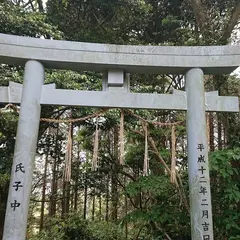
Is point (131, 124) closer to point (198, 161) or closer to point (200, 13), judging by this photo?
point (198, 161)

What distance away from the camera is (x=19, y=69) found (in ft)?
20.1

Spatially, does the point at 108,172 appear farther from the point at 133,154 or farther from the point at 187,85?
the point at 187,85

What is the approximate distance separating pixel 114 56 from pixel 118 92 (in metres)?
0.45

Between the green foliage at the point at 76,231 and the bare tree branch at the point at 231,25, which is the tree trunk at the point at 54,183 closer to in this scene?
the green foliage at the point at 76,231

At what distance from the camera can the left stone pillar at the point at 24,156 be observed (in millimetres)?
3059

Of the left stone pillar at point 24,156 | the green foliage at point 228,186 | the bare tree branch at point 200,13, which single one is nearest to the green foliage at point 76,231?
the green foliage at point 228,186

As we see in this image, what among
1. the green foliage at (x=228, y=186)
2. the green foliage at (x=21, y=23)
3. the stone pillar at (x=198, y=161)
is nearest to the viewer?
the stone pillar at (x=198, y=161)

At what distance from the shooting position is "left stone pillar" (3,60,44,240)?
3059 millimetres

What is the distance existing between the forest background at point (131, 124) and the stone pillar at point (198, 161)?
84cm

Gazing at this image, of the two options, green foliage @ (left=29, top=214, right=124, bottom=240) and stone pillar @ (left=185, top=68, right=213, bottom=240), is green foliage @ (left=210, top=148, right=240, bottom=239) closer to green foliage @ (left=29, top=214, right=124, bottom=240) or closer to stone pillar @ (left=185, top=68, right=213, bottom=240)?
stone pillar @ (left=185, top=68, right=213, bottom=240)

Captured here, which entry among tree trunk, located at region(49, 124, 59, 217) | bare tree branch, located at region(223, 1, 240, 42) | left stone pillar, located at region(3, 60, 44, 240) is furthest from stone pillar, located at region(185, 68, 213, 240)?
tree trunk, located at region(49, 124, 59, 217)

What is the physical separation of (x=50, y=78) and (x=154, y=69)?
2.52 m

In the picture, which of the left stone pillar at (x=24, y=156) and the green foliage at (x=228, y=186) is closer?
the left stone pillar at (x=24, y=156)

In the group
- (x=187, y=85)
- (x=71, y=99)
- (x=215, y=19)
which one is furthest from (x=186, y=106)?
(x=215, y=19)
